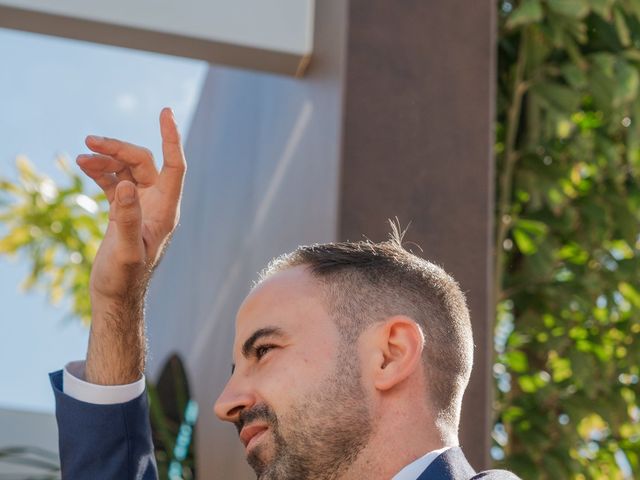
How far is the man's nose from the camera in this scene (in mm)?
1413

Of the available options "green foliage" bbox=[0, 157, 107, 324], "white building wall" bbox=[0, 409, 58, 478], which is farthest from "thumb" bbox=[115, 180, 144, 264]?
"white building wall" bbox=[0, 409, 58, 478]

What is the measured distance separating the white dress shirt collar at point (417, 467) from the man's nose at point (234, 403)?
0.20m

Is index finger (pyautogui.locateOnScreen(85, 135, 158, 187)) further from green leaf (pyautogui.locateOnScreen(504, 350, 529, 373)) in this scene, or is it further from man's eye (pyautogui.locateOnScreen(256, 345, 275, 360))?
green leaf (pyautogui.locateOnScreen(504, 350, 529, 373))

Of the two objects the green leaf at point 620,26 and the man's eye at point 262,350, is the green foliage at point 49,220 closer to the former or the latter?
the green leaf at point 620,26

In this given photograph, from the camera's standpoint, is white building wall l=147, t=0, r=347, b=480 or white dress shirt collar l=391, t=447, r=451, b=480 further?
white building wall l=147, t=0, r=347, b=480

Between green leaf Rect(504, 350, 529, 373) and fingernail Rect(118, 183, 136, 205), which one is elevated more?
fingernail Rect(118, 183, 136, 205)

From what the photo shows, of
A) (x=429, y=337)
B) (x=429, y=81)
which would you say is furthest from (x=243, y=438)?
(x=429, y=81)

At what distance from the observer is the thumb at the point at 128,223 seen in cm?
136

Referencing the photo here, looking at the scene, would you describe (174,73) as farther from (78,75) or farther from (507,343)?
(507,343)

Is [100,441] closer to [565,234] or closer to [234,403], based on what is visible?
[234,403]

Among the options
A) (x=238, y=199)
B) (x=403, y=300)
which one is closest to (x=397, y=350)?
(x=403, y=300)

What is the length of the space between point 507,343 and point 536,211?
1.47 feet

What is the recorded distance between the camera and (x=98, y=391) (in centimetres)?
157

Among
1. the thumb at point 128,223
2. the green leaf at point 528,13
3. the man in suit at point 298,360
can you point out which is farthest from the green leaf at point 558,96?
the thumb at point 128,223
